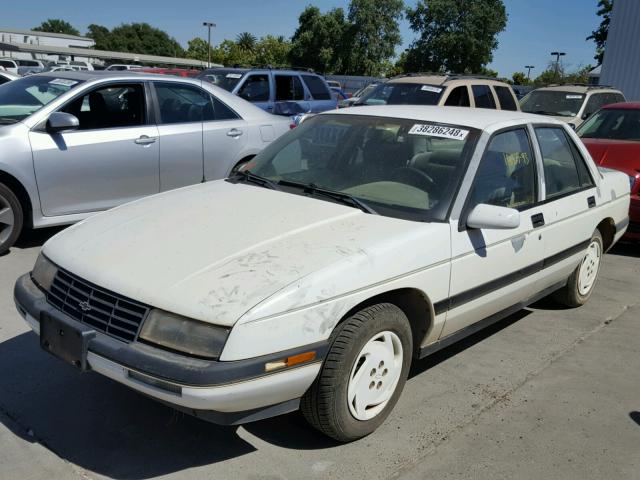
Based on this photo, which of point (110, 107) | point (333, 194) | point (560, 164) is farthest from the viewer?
point (110, 107)

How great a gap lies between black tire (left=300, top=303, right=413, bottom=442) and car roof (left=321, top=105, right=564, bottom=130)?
1408 mm

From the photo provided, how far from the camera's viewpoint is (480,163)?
11.5ft

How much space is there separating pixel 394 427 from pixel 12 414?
6.41 ft

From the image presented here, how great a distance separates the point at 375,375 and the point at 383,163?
1.31m

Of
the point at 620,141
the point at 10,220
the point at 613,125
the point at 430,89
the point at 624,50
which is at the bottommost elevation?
the point at 10,220

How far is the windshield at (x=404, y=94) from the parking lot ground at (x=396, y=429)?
703 cm

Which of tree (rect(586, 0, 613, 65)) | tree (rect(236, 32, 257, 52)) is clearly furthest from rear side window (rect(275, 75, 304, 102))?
tree (rect(236, 32, 257, 52))

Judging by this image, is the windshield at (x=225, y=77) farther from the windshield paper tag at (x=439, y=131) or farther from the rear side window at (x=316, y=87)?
the windshield paper tag at (x=439, y=131)

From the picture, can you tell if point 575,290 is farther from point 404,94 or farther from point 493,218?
point 404,94

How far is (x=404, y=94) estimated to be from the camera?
10.9 metres

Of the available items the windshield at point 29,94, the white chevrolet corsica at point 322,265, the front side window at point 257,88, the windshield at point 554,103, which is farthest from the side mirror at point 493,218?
the windshield at point 554,103

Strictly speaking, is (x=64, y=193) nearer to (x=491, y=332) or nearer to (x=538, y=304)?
(x=491, y=332)

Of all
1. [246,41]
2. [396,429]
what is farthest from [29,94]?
[246,41]

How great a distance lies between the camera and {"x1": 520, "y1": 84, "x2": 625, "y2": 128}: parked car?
1208 centimetres
